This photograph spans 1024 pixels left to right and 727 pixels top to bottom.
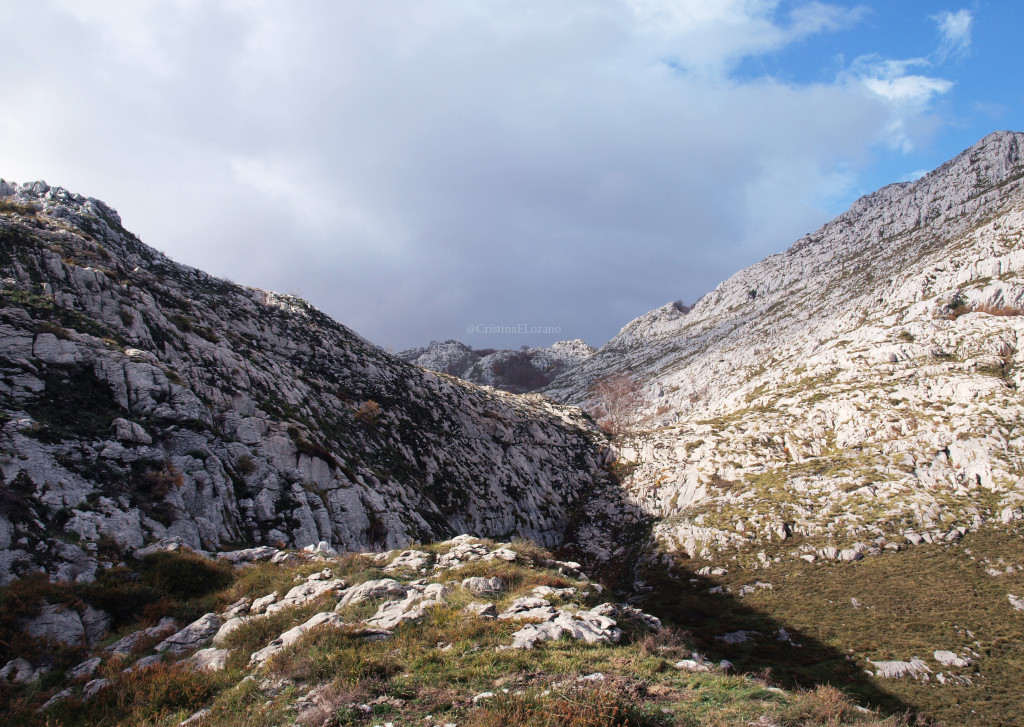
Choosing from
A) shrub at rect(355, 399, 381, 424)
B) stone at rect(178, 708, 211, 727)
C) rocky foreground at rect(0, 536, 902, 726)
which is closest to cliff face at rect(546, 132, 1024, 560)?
shrub at rect(355, 399, 381, 424)

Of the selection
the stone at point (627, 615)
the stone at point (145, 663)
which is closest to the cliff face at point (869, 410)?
the stone at point (627, 615)

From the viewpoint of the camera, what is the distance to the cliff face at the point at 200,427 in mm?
18484

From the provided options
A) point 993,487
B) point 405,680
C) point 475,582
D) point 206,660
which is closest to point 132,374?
point 206,660

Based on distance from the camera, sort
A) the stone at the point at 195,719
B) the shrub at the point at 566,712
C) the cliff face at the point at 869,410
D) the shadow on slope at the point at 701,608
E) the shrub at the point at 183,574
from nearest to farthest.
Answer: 1. the shrub at the point at 566,712
2. the stone at the point at 195,719
3. the shrub at the point at 183,574
4. the shadow on slope at the point at 701,608
5. the cliff face at the point at 869,410

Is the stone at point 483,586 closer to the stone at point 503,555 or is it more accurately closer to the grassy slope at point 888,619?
the stone at point 503,555

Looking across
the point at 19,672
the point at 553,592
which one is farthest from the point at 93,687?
the point at 553,592

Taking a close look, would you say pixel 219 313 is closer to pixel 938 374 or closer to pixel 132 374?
pixel 132 374

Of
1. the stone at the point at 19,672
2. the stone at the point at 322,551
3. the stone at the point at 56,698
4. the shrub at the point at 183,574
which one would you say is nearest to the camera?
the stone at the point at 56,698

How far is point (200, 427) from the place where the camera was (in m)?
26.2

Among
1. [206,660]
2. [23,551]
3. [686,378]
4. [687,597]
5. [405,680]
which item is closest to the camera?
[405,680]

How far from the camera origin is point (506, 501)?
51.3 meters

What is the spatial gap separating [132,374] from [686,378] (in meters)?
94.8

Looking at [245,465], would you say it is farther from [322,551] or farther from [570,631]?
[570,631]

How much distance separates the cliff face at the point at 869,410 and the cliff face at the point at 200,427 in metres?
18.1
